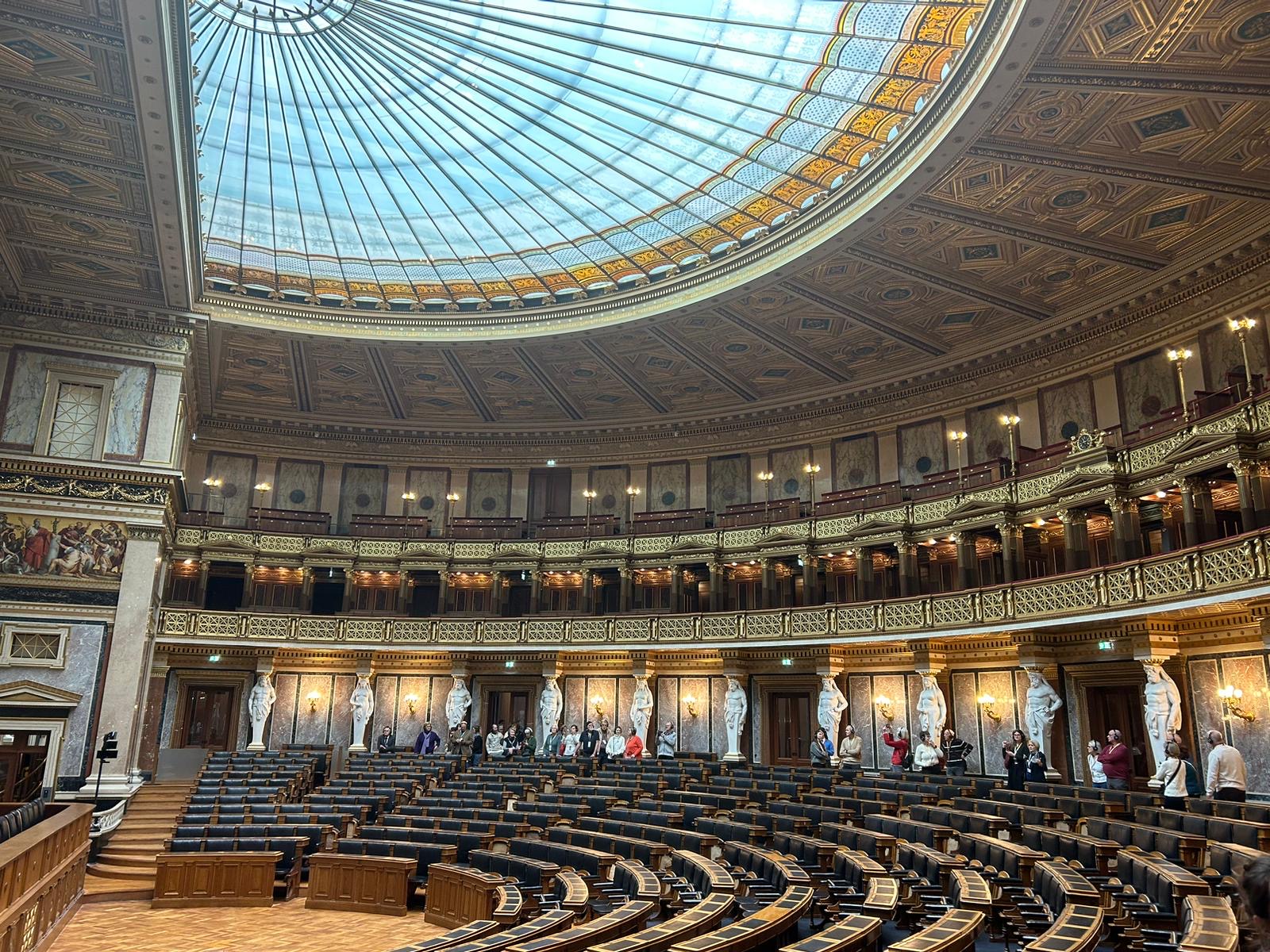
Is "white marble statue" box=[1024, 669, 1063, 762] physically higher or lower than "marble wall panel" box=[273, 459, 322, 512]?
lower

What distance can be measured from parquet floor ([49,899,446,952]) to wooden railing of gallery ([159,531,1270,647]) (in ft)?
47.0

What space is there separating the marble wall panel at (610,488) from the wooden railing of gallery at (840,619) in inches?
Result: 232

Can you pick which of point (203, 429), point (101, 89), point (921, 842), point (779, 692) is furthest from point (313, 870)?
point (203, 429)

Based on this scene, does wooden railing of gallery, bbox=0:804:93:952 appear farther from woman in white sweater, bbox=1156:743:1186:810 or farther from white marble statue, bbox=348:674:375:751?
white marble statue, bbox=348:674:375:751

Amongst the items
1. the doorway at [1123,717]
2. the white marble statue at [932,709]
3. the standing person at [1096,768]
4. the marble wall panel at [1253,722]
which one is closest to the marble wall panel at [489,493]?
the white marble statue at [932,709]

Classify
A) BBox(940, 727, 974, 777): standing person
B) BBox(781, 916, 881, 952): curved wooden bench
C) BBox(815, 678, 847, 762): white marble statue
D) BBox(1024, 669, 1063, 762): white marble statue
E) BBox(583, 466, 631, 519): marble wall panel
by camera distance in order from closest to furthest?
BBox(781, 916, 881, 952): curved wooden bench
BBox(1024, 669, 1063, 762): white marble statue
BBox(940, 727, 974, 777): standing person
BBox(815, 678, 847, 762): white marble statue
BBox(583, 466, 631, 519): marble wall panel

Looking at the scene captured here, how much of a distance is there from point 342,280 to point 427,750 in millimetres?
14280

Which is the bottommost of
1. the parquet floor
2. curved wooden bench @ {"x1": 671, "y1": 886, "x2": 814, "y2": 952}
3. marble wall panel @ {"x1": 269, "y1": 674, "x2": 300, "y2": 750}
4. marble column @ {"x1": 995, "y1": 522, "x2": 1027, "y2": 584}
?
the parquet floor

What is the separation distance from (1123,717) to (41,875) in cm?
2038

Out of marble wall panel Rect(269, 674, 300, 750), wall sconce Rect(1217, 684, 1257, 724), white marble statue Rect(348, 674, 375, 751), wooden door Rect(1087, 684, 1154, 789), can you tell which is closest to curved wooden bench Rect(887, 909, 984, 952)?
wall sconce Rect(1217, 684, 1257, 724)

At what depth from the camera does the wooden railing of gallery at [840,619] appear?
1758cm

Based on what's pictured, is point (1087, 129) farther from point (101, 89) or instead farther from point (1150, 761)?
point (101, 89)

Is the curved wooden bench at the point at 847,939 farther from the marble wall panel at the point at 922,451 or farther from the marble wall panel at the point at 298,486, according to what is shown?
the marble wall panel at the point at 298,486

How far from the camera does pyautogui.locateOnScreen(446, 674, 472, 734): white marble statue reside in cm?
→ 3089
